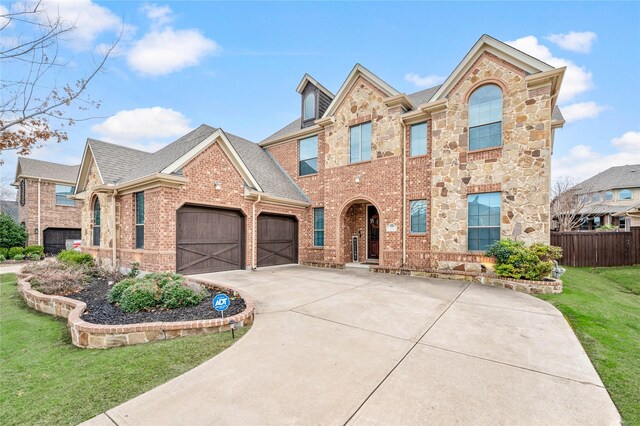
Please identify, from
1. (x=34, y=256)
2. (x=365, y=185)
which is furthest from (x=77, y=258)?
(x=365, y=185)

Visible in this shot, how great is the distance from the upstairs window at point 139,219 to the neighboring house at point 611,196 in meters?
35.2

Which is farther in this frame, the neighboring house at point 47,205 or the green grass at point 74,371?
the neighboring house at point 47,205

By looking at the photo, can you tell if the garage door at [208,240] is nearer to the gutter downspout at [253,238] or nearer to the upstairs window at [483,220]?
the gutter downspout at [253,238]

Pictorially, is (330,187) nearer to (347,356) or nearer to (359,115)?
(359,115)

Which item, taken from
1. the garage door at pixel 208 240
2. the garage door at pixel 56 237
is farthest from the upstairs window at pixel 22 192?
the garage door at pixel 208 240

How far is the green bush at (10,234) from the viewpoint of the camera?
18750mm

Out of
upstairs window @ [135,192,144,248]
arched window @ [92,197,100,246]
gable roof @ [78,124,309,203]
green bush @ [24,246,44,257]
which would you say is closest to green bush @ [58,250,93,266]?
arched window @ [92,197,100,246]

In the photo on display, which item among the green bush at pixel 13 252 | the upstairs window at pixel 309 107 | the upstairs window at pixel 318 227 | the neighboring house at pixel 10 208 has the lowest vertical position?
the green bush at pixel 13 252

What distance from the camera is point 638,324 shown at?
573 cm

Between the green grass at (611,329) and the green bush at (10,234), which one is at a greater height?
the green bush at (10,234)

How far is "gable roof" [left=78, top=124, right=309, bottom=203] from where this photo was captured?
32.3 feet

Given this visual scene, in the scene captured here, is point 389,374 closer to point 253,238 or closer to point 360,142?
point 253,238

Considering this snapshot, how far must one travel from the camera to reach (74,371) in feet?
12.1

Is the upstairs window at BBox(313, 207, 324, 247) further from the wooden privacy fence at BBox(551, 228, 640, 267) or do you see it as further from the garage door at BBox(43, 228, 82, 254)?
the garage door at BBox(43, 228, 82, 254)
